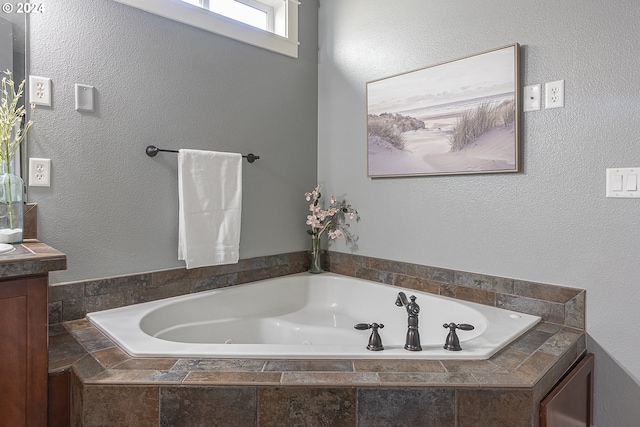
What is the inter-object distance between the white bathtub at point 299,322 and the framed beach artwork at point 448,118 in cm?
74

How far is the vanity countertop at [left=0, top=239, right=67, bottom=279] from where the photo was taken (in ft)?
3.81

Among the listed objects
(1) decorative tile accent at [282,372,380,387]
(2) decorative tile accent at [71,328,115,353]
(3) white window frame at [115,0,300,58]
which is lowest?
(2) decorative tile accent at [71,328,115,353]

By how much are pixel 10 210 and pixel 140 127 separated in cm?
72

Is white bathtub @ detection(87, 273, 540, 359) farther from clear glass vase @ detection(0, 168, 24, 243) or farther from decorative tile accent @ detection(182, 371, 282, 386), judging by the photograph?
clear glass vase @ detection(0, 168, 24, 243)

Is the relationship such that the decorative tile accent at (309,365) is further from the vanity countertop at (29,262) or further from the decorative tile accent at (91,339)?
the vanity countertop at (29,262)

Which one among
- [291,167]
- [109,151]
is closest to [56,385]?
[109,151]

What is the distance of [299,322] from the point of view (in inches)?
94.7

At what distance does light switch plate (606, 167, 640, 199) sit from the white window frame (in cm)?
199

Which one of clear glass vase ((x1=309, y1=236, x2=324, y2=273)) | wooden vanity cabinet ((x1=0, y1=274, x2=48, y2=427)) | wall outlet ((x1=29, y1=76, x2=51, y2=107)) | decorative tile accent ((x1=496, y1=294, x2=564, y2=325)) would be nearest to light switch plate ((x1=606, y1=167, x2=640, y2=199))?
decorative tile accent ((x1=496, y1=294, x2=564, y2=325))

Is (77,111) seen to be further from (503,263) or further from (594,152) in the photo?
(594,152)

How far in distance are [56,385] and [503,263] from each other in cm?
194

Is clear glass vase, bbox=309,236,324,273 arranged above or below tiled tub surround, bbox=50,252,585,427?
above

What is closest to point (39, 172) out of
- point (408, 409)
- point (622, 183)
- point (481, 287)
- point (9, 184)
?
point (9, 184)

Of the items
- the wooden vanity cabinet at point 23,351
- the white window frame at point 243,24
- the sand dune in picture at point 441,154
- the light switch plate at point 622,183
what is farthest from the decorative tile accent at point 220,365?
the white window frame at point 243,24
